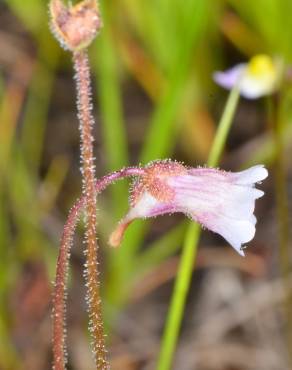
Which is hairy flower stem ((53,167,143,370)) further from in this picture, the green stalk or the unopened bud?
the green stalk

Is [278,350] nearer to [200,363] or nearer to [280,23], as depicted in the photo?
[200,363]

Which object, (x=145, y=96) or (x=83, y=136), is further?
(x=145, y=96)

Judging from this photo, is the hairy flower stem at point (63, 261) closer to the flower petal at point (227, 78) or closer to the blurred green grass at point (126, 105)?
the flower petal at point (227, 78)

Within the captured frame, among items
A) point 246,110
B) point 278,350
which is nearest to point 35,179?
point 246,110

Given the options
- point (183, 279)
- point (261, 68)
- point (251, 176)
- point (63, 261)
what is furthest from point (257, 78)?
point (63, 261)

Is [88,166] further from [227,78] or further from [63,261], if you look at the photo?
[227,78]

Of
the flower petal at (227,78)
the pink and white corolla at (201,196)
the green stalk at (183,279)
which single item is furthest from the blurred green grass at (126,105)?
the pink and white corolla at (201,196)
